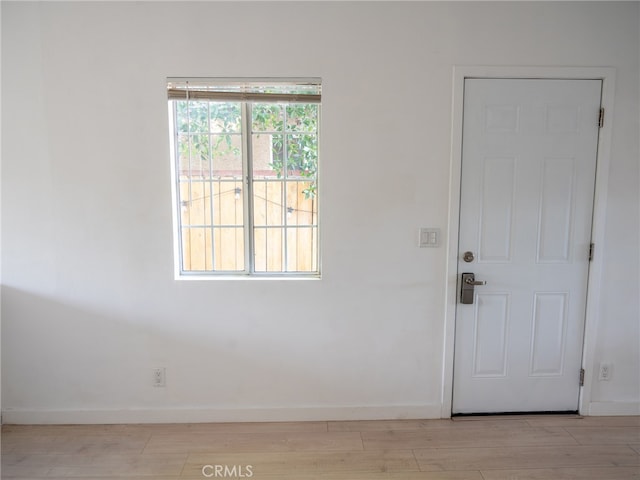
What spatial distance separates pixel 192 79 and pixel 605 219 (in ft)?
8.37

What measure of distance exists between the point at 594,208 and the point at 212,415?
262cm

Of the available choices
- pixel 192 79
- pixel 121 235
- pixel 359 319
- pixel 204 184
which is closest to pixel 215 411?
pixel 359 319

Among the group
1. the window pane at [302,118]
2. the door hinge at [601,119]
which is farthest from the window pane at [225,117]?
the door hinge at [601,119]

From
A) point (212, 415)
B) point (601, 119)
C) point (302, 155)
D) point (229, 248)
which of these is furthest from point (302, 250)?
point (601, 119)

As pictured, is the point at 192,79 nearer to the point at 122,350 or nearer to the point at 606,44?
the point at 122,350

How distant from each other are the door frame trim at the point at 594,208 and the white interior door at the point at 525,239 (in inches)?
1.4

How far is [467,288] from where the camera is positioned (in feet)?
7.66

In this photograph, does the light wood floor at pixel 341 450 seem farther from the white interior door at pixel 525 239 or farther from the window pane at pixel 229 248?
the window pane at pixel 229 248

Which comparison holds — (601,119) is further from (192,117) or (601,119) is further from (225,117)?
(192,117)

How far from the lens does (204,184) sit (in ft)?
7.84

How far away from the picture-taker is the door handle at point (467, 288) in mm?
2334

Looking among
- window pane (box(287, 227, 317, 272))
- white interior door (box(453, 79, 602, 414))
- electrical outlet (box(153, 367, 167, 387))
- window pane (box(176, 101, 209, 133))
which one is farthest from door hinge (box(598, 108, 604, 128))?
electrical outlet (box(153, 367, 167, 387))
